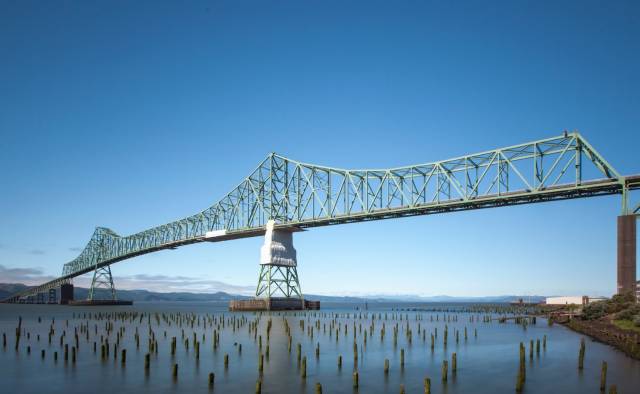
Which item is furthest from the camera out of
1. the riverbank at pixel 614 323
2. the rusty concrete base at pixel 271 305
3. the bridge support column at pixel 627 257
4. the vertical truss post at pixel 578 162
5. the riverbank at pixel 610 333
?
the rusty concrete base at pixel 271 305

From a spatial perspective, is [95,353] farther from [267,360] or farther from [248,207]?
[248,207]

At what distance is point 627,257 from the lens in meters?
45.8

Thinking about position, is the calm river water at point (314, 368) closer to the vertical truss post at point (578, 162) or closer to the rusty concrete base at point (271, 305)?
the vertical truss post at point (578, 162)

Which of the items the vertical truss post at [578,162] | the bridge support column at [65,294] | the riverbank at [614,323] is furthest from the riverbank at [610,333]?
the bridge support column at [65,294]

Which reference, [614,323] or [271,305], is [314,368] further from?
[271,305]

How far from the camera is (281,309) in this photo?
296 feet

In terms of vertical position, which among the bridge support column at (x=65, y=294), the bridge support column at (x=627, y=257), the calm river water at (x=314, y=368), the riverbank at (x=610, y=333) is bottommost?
the bridge support column at (x=65, y=294)

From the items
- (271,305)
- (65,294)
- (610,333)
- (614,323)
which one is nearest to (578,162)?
(614,323)

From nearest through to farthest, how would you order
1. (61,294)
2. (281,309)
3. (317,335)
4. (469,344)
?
1. (469,344)
2. (317,335)
3. (281,309)
4. (61,294)

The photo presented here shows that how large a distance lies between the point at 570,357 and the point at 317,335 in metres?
22.4

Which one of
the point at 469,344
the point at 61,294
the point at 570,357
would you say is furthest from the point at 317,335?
the point at 61,294

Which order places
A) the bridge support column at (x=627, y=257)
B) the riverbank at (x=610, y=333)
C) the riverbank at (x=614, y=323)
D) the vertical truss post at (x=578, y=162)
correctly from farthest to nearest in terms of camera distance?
the vertical truss post at (x=578, y=162)
the bridge support column at (x=627, y=257)
the riverbank at (x=614, y=323)
the riverbank at (x=610, y=333)

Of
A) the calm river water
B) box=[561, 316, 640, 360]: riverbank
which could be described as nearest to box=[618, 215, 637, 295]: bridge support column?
box=[561, 316, 640, 360]: riverbank

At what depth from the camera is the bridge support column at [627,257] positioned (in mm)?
45719
